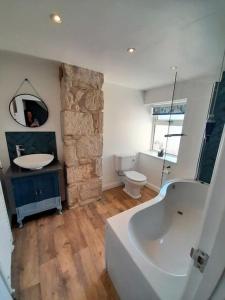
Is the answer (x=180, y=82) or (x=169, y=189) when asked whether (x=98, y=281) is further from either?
(x=180, y=82)

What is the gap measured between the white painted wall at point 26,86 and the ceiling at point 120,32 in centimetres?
29

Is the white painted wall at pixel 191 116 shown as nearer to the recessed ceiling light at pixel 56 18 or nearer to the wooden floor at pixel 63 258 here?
the wooden floor at pixel 63 258

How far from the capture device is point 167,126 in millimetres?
2984

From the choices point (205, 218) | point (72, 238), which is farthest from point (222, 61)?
point (72, 238)

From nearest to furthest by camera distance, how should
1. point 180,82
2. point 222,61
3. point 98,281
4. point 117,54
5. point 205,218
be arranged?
point 205,218 < point 98,281 < point 117,54 < point 222,61 < point 180,82

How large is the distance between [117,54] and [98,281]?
2.37m

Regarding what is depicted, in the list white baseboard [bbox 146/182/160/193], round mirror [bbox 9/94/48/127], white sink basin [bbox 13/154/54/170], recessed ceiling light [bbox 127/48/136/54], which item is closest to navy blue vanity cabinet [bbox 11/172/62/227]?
white sink basin [bbox 13/154/54/170]

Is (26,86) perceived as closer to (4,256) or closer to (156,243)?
(4,256)

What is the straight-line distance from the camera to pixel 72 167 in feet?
7.22

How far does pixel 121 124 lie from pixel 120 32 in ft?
5.92

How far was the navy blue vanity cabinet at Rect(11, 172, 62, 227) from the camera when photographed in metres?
1.83

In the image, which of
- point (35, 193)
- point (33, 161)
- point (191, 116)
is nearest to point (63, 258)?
point (35, 193)

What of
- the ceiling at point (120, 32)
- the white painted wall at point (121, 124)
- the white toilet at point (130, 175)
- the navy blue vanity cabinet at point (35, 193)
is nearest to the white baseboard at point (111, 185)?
the white painted wall at point (121, 124)

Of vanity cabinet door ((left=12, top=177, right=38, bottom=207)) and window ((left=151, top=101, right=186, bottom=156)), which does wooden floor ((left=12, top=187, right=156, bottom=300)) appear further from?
window ((left=151, top=101, right=186, bottom=156))
